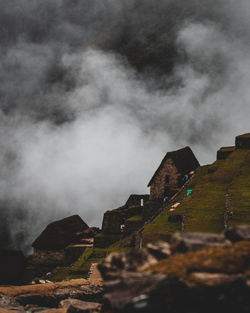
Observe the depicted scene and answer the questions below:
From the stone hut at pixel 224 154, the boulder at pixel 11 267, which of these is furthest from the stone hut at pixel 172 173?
the boulder at pixel 11 267

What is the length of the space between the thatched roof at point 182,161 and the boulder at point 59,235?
17513mm

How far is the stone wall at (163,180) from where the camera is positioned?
186 ft

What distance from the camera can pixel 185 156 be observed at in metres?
61.0

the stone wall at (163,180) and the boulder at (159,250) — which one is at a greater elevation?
the stone wall at (163,180)

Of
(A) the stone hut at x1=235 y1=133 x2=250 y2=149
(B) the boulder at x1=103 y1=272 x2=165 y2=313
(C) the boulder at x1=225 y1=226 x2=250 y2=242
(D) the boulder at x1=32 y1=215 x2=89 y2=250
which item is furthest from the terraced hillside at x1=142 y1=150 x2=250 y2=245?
(D) the boulder at x1=32 y1=215 x2=89 y2=250

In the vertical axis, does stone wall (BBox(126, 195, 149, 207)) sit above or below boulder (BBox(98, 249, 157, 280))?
above

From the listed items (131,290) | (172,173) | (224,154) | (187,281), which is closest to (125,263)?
(131,290)

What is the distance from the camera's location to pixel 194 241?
715cm

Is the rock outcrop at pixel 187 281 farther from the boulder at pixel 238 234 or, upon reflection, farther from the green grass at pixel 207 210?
the green grass at pixel 207 210

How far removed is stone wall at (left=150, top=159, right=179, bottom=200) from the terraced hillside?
36.7ft

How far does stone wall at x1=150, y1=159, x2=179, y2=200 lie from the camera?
2237 inches

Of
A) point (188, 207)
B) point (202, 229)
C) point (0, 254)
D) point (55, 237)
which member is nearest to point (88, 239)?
point (55, 237)

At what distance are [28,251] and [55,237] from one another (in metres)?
46.7

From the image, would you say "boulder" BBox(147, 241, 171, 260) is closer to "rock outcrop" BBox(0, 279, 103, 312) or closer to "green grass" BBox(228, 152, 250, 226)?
"rock outcrop" BBox(0, 279, 103, 312)
